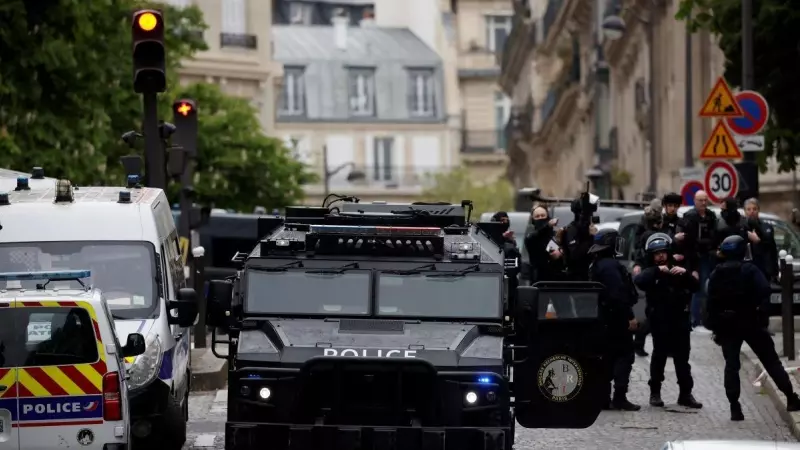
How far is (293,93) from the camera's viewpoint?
126812 millimetres

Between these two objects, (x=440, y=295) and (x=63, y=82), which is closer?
(x=440, y=295)

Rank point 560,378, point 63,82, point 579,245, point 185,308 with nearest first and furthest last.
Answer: point 560,378 → point 185,308 → point 579,245 → point 63,82

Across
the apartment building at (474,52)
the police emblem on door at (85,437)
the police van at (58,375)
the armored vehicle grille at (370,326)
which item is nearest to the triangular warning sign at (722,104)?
the armored vehicle grille at (370,326)

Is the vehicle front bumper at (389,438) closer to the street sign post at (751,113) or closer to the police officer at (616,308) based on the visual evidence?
the police officer at (616,308)

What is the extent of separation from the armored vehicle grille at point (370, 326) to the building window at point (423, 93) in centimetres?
Answer: 11267

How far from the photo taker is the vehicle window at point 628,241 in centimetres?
2909

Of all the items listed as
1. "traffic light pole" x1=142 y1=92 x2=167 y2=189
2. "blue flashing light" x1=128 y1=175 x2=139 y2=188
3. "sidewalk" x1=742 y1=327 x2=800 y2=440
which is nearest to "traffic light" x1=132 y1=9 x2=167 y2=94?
"traffic light pole" x1=142 y1=92 x2=167 y2=189

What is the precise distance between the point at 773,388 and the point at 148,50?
6.78m

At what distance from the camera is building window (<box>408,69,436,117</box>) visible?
129125 millimetres

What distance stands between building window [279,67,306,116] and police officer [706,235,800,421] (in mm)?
106006

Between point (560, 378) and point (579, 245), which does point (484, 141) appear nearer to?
point (579, 245)

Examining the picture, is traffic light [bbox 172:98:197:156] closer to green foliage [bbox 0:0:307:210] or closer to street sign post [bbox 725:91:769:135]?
green foliage [bbox 0:0:307:210]

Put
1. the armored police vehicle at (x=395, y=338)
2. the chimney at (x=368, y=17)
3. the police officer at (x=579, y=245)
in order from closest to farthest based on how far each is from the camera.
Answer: the armored police vehicle at (x=395, y=338) < the police officer at (x=579, y=245) < the chimney at (x=368, y=17)

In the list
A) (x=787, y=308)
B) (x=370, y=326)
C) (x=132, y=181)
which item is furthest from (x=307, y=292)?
(x=787, y=308)
